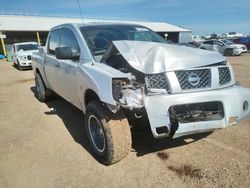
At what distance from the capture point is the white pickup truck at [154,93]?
2936 millimetres

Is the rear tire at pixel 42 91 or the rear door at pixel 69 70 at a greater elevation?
the rear door at pixel 69 70

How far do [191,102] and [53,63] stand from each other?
3181mm

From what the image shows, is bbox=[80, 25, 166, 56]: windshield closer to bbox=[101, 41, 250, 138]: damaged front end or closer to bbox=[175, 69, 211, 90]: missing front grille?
bbox=[101, 41, 250, 138]: damaged front end

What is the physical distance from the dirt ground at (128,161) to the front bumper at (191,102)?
547 mm

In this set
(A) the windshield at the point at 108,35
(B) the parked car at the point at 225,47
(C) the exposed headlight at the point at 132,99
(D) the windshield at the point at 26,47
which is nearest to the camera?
(C) the exposed headlight at the point at 132,99

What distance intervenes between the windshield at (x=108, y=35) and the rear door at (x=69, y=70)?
0.83ft

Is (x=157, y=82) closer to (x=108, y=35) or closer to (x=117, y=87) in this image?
(x=117, y=87)

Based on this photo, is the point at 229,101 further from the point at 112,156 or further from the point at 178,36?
the point at 178,36

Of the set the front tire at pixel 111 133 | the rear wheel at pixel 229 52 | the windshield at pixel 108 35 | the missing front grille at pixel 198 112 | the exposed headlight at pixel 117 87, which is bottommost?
the rear wheel at pixel 229 52

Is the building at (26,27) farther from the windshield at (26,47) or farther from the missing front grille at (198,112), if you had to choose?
the missing front grille at (198,112)

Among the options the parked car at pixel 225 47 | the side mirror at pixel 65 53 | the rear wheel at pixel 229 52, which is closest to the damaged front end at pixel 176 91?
the side mirror at pixel 65 53

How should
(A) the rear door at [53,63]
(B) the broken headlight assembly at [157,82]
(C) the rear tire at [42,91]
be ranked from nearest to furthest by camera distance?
(B) the broken headlight assembly at [157,82] → (A) the rear door at [53,63] → (C) the rear tire at [42,91]

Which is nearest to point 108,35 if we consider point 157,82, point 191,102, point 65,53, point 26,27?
point 65,53

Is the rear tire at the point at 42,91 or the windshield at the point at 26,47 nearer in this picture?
the rear tire at the point at 42,91
